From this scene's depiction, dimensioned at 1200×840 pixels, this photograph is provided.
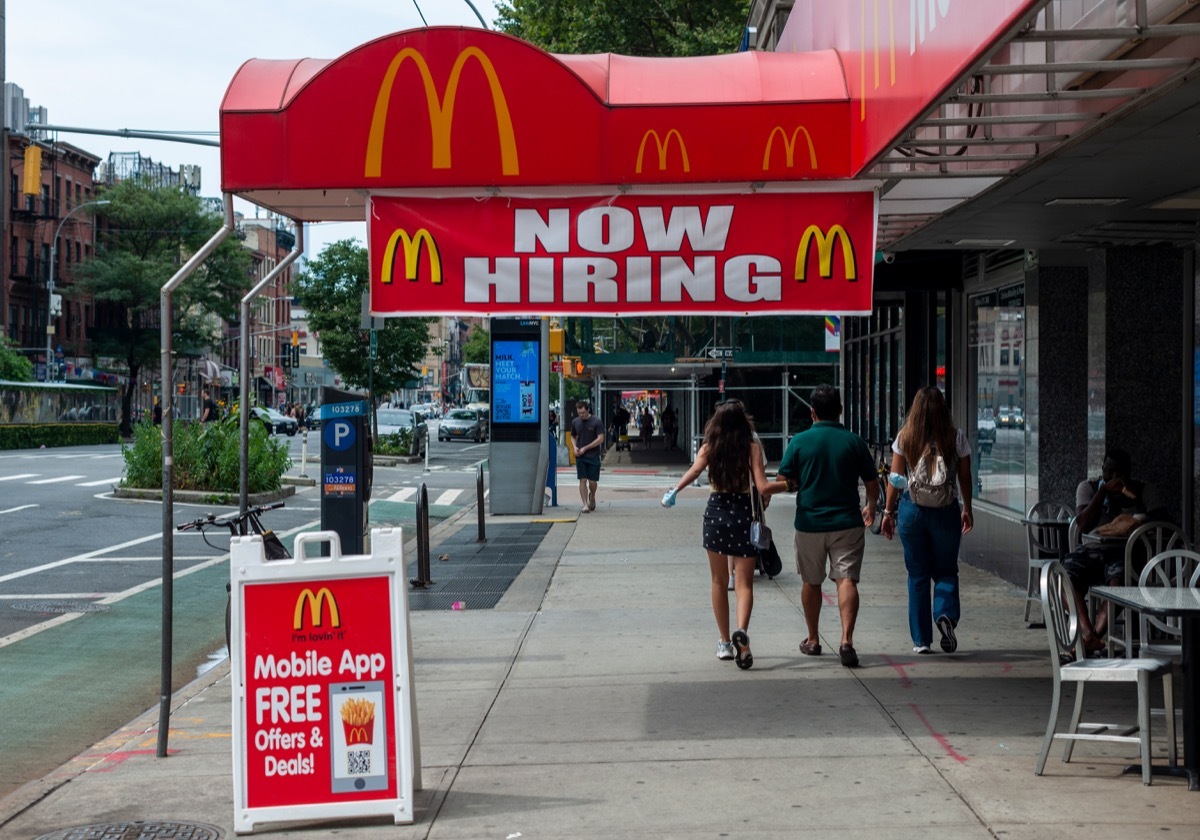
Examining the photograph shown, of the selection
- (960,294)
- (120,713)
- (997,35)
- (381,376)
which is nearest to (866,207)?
(997,35)

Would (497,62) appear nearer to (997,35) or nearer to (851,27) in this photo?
(851,27)

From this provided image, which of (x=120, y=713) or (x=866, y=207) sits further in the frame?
(x=120, y=713)

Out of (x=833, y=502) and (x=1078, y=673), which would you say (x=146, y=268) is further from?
(x=1078, y=673)

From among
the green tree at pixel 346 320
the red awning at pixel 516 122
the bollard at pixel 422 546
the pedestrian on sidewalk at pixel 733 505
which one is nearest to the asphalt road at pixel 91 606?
the bollard at pixel 422 546

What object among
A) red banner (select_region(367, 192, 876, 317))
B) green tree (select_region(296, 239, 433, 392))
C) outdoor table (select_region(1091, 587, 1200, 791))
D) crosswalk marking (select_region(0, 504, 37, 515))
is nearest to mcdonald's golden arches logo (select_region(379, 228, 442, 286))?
red banner (select_region(367, 192, 876, 317))

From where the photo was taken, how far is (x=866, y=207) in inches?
301

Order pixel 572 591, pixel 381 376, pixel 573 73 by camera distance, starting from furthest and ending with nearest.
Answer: pixel 381 376 < pixel 572 591 < pixel 573 73

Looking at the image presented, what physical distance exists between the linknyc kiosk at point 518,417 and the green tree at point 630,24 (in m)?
16.2

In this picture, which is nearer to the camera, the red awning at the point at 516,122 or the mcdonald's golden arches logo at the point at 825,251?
the red awning at the point at 516,122

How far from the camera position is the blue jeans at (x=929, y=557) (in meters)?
9.30

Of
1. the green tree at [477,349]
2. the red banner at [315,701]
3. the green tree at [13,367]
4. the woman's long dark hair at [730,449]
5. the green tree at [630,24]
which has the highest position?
the green tree at [630,24]

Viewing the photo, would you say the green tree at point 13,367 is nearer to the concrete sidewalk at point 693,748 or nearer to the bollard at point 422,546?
the bollard at point 422,546

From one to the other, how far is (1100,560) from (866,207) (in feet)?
10.7

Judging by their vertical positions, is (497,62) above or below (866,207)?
above
